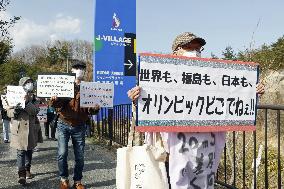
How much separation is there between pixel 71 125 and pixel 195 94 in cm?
280

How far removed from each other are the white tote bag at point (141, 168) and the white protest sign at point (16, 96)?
3.88 metres

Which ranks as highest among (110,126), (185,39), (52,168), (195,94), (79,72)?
(185,39)

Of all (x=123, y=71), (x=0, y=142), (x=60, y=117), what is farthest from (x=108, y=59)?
(x=60, y=117)

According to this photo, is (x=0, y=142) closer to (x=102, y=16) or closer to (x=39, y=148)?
(x=39, y=148)

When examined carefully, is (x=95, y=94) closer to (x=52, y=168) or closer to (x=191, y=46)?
(x=52, y=168)

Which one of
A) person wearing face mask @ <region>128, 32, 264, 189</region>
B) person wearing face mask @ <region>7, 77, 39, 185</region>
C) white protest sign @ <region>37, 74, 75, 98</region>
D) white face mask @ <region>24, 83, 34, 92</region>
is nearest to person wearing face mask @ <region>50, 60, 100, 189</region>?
white protest sign @ <region>37, 74, 75, 98</region>

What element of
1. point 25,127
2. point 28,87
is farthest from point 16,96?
point 25,127

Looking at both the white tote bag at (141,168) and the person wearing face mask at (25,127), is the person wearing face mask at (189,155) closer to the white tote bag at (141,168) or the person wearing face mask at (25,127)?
the white tote bag at (141,168)

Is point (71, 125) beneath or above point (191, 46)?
beneath

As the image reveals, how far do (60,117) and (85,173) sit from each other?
6.25 ft

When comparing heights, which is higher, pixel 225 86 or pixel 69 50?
pixel 69 50

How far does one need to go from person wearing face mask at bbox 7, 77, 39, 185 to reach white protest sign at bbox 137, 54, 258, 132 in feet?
13.0

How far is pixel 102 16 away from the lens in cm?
1337

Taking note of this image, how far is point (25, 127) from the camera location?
260 inches
